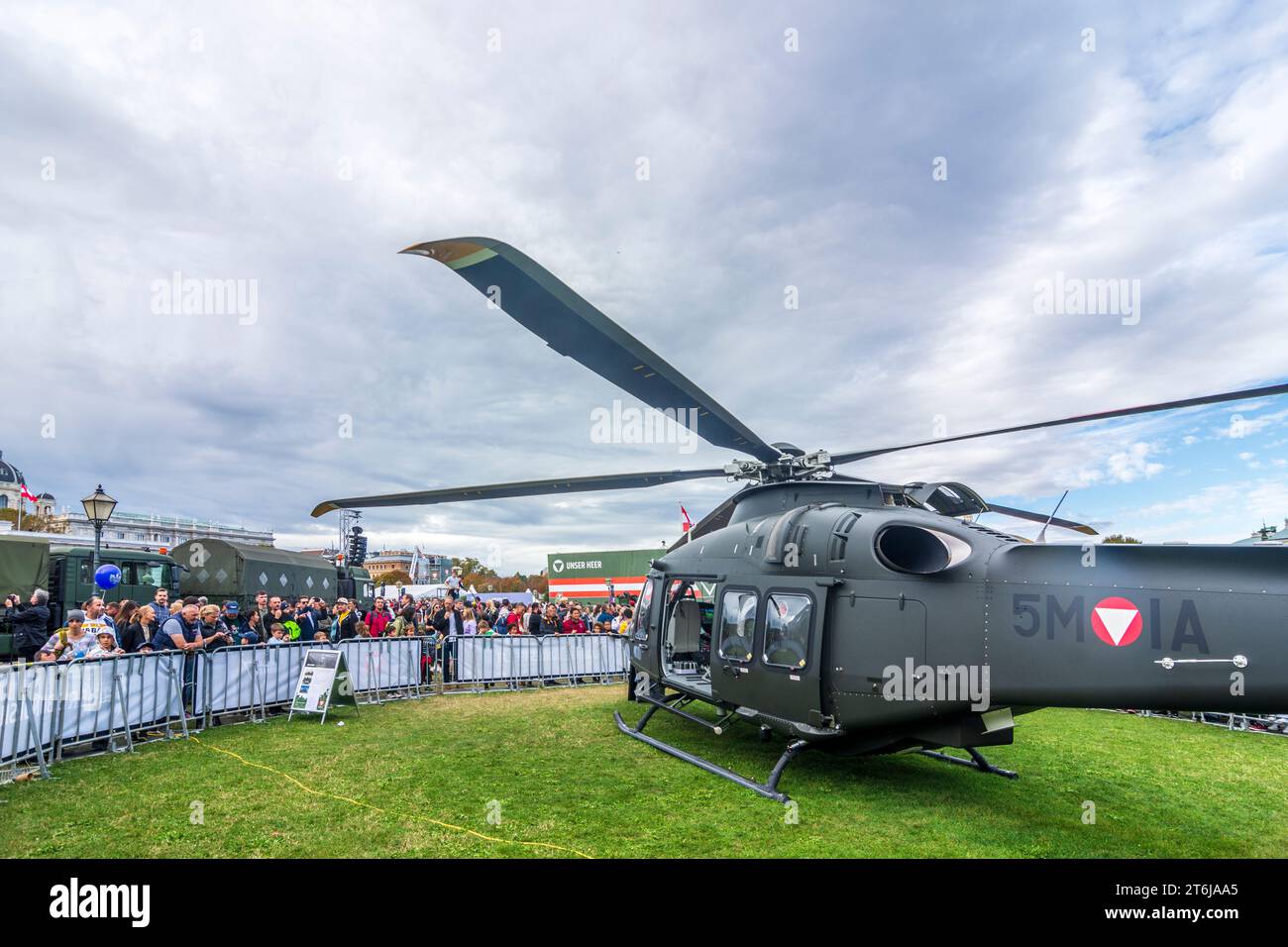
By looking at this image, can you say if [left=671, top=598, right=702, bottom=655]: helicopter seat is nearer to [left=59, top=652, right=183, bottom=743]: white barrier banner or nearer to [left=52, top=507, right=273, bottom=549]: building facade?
[left=59, top=652, right=183, bottom=743]: white barrier banner

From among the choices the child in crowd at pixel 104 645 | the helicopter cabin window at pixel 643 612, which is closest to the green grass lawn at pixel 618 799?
the child in crowd at pixel 104 645

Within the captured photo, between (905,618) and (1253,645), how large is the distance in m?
2.50

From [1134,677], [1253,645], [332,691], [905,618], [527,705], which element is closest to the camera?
[1253,645]

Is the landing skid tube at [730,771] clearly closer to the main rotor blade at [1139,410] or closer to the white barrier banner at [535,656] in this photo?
the main rotor blade at [1139,410]

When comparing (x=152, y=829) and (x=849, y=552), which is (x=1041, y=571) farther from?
(x=152, y=829)

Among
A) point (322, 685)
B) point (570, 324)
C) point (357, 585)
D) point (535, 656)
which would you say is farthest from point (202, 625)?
point (357, 585)

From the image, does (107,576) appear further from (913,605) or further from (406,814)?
(913,605)

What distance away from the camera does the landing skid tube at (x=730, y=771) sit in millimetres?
7168

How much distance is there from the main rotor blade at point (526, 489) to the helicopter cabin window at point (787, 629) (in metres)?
2.62

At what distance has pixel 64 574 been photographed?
69.2 ft

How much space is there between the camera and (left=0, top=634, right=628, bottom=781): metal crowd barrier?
7980 mm

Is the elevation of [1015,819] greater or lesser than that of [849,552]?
lesser

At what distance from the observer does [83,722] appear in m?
8.62
